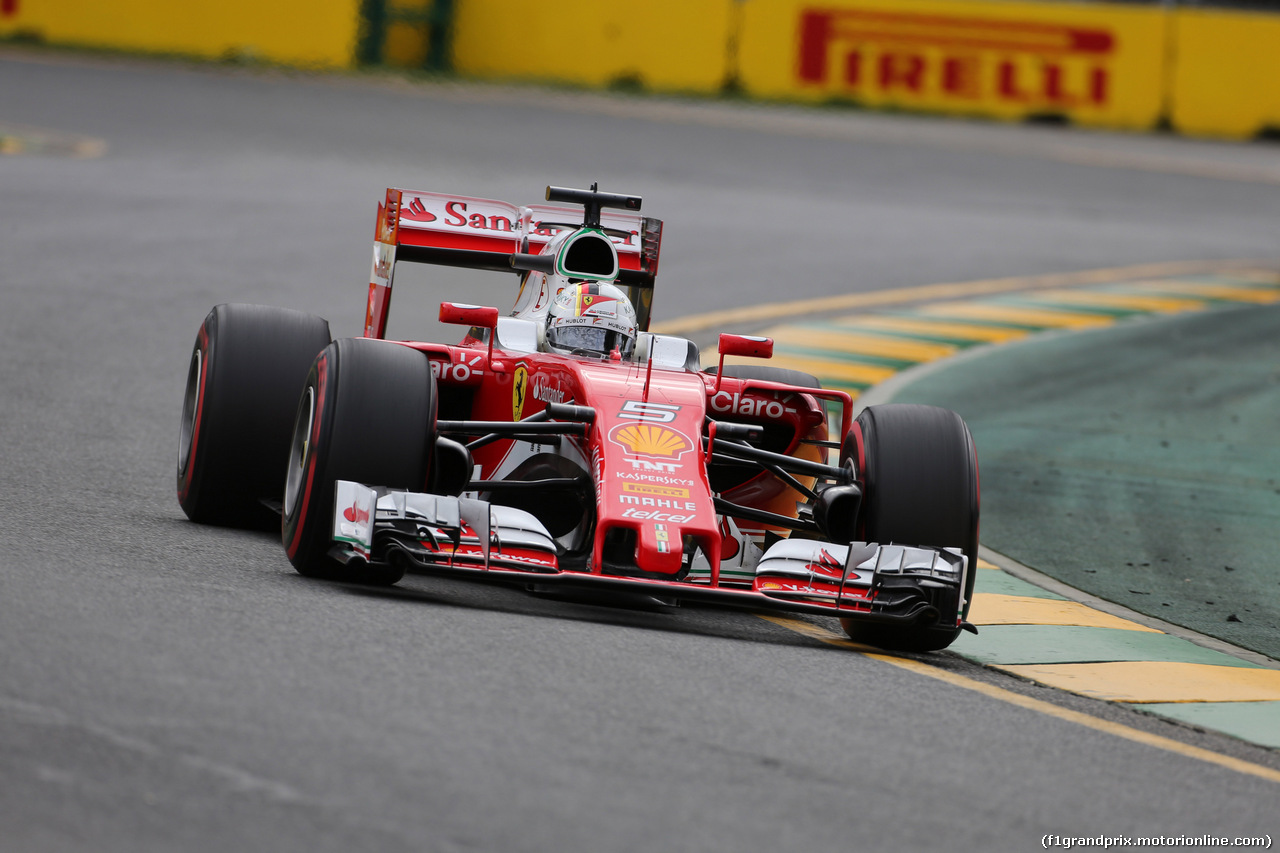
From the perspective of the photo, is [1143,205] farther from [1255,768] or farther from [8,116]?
[1255,768]

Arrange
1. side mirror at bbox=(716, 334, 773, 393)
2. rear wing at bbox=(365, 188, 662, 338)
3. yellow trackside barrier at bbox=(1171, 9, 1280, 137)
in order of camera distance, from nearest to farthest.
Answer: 1. side mirror at bbox=(716, 334, 773, 393)
2. rear wing at bbox=(365, 188, 662, 338)
3. yellow trackside barrier at bbox=(1171, 9, 1280, 137)

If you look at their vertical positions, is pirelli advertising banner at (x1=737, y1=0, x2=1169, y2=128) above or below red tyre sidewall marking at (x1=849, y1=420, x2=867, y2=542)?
above

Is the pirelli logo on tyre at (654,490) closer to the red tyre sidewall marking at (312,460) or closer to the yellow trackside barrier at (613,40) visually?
the red tyre sidewall marking at (312,460)

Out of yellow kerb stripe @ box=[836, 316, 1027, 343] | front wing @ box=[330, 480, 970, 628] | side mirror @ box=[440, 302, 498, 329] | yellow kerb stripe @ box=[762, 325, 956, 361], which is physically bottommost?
yellow kerb stripe @ box=[762, 325, 956, 361]

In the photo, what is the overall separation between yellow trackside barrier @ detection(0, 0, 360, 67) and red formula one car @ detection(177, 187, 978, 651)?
25.5 metres

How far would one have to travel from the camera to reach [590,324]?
8.20 m

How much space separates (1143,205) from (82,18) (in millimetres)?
18841

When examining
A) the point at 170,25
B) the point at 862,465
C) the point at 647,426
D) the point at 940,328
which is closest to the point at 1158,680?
the point at 862,465

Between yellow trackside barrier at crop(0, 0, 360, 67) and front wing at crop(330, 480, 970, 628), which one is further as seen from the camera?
yellow trackside barrier at crop(0, 0, 360, 67)

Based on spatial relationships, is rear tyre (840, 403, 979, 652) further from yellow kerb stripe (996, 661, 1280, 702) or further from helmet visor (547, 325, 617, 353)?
helmet visor (547, 325, 617, 353)

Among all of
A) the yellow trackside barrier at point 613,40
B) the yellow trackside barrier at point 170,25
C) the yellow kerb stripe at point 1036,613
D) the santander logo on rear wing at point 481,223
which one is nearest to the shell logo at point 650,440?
the yellow kerb stripe at point 1036,613

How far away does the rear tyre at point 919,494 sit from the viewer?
7.25 metres

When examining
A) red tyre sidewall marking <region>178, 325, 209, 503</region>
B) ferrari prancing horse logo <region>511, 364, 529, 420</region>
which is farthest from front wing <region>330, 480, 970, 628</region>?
red tyre sidewall marking <region>178, 325, 209, 503</region>

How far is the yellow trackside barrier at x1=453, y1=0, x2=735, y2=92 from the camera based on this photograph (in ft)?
118
